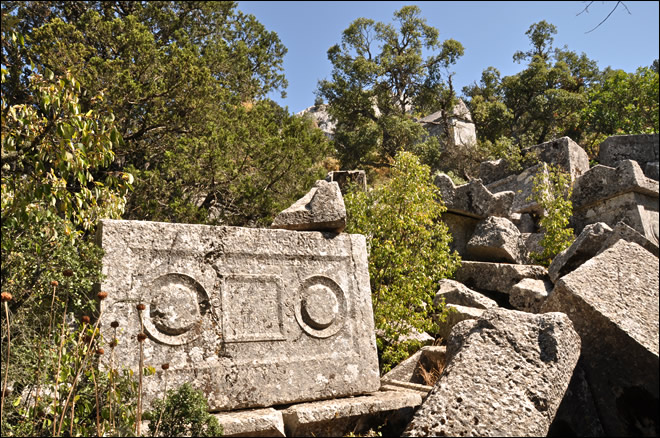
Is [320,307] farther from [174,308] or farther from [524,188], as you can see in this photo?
[524,188]

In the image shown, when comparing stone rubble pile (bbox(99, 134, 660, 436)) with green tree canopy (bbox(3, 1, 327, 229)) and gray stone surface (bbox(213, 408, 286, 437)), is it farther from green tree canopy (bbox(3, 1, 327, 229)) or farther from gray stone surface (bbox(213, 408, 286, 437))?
green tree canopy (bbox(3, 1, 327, 229))

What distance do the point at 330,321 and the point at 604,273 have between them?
238 centimetres

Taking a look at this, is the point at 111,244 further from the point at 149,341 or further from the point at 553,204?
the point at 553,204

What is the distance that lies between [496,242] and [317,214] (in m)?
4.23

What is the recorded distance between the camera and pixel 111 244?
13.5ft

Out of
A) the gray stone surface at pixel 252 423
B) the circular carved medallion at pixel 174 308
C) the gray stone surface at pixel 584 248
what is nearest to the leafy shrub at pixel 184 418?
the gray stone surface at pixel 252 423

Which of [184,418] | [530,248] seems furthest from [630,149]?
[184,418]

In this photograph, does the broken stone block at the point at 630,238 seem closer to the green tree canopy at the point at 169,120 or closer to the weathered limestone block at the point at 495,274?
the weathered limestone block at the point at 495,274

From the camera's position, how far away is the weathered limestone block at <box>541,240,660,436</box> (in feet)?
13.1

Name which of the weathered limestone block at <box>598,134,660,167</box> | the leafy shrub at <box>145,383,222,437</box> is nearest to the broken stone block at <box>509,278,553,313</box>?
the leafy shrub at <box>145,383,222,437</box>

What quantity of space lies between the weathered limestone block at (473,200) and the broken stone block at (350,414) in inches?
192

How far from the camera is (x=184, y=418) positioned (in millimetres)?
3561

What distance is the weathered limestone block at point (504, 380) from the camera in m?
3.52

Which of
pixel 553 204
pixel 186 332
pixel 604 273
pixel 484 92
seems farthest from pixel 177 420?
pixel 484 92
